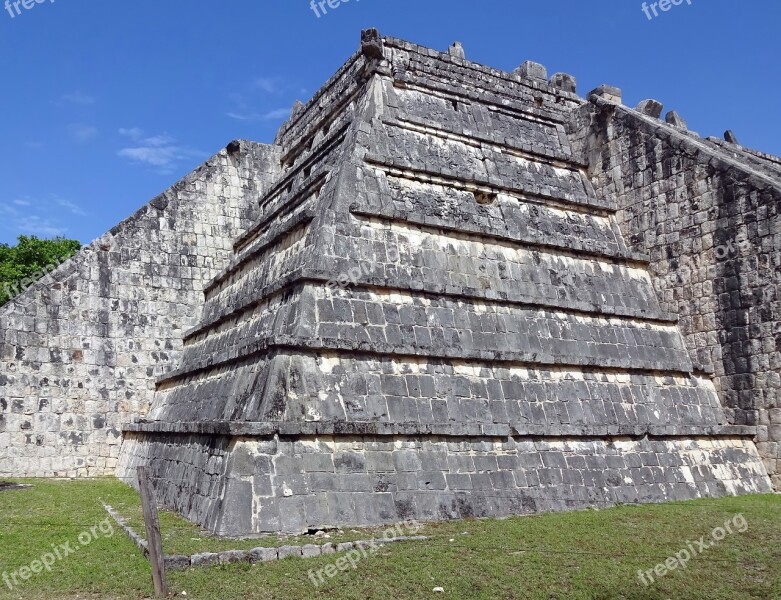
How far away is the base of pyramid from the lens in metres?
9.01

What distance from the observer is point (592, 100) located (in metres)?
17.1

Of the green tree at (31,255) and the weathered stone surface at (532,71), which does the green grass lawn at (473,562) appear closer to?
the weathered stone surface at (532,71)

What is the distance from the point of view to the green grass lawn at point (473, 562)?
6.73m

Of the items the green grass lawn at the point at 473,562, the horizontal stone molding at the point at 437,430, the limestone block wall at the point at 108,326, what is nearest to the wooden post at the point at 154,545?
the green grass lawn at the point at 473,562

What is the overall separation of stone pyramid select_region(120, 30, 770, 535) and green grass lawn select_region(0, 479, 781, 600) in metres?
0.82

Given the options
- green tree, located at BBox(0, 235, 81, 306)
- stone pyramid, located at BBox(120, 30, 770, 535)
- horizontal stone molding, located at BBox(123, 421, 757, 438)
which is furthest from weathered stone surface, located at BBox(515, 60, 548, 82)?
green tree, located at BBox(0, 235, 81, 306)

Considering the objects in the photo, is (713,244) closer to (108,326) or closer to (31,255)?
(108,326)

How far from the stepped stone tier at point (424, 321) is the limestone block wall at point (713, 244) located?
47mm

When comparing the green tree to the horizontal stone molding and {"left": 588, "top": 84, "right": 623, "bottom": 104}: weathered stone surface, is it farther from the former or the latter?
{"left": 588, "top": 84, "right": 623, "bottom": 104}: weathered stone surface

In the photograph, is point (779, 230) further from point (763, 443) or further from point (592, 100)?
point (592, 100)

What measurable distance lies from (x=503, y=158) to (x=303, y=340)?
25.2 feet

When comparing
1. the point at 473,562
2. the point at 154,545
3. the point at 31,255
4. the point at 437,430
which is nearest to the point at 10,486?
the point at 154,545

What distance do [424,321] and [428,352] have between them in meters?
0.71

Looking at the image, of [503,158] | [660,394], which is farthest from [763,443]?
[503,158]
